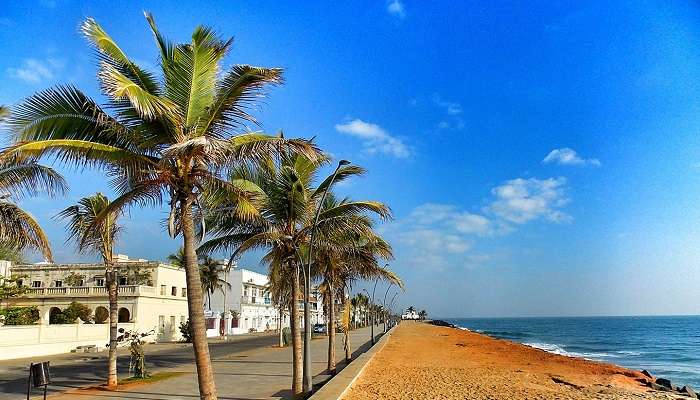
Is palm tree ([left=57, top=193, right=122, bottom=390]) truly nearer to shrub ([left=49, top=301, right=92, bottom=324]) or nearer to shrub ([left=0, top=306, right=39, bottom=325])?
shrub ([left=0, top=306, right=39, bottom=325])

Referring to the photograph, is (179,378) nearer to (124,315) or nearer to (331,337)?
(331,337)

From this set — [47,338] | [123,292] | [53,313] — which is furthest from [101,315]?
[47,338]

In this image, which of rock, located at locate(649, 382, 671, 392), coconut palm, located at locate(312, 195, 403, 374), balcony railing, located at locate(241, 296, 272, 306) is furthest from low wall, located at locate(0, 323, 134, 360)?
balcony railing, located at locate(241, 296, 272, 306)

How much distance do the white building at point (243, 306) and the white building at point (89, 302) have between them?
1010 centimetres

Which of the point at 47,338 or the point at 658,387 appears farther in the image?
the point at 47,338

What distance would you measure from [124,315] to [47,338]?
10755 millimetres

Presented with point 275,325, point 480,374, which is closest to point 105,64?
point 480,374

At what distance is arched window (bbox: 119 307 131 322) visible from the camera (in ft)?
149

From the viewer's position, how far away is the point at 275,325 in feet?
286

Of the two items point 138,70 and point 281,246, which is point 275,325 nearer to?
point 281,246

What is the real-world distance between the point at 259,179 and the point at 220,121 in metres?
4.70

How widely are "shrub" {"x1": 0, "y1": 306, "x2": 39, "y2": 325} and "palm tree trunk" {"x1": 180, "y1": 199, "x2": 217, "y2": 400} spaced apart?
31.2m

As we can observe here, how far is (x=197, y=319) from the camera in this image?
8.94 meters

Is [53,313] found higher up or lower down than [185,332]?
higher up
